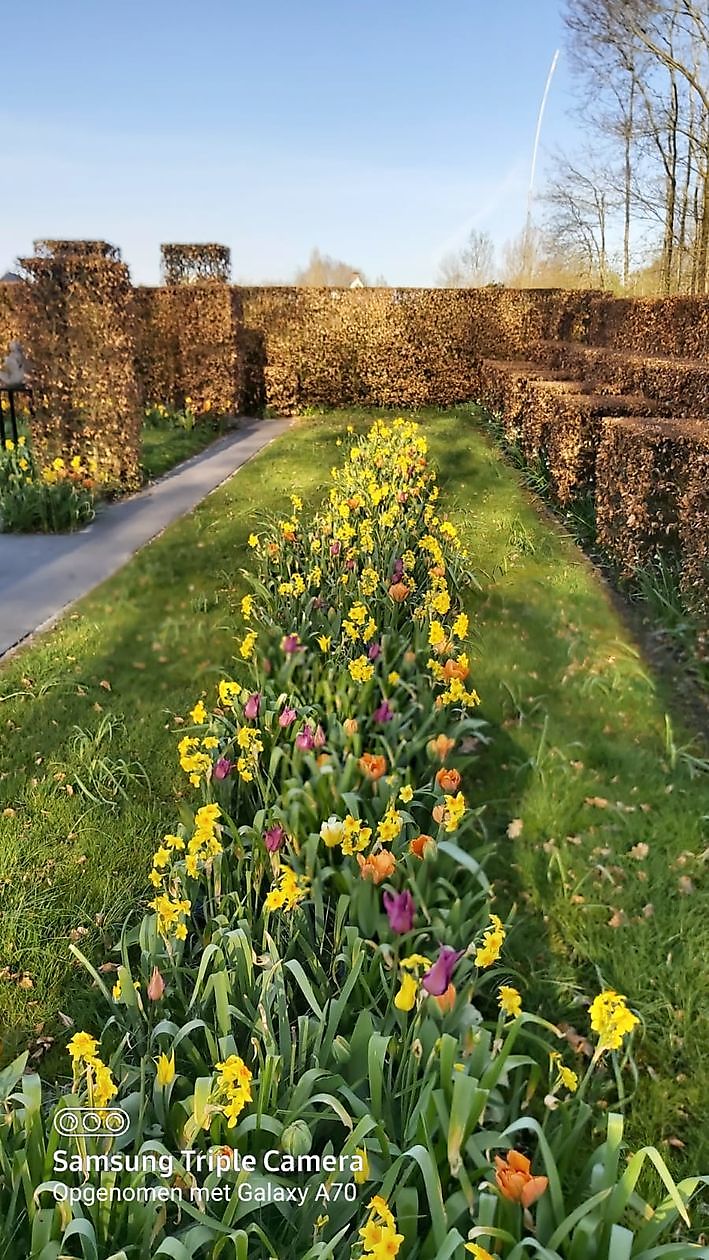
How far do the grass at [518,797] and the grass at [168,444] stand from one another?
4.10 meters

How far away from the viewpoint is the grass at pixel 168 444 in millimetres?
9334

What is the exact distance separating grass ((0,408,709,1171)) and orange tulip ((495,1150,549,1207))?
2.70ft

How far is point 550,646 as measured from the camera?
175 inches

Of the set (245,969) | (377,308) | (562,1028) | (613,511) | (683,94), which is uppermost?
(683,94)

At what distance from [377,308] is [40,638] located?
12.4 metres

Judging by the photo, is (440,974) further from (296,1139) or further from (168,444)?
(168,444)

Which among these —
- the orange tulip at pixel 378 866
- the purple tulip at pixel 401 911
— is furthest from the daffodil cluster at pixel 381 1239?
the orange tulip at pixel 378 866

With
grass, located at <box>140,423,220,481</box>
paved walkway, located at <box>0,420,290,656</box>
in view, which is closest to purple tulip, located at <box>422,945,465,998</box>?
paved walkway, located at <box>0,420,290,656</box>

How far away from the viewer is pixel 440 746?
7.61 ft

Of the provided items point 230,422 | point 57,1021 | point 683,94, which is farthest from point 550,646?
point 683,94

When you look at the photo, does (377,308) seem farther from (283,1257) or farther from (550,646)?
(283,1257)

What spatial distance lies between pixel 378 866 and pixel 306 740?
506mm

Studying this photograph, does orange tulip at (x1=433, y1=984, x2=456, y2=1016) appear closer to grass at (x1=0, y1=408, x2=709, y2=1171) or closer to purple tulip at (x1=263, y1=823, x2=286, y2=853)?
purple tulip at (x1=263, y1=823, x2=286, y2=853)

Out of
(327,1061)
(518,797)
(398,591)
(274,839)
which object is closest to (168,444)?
(398,591)
